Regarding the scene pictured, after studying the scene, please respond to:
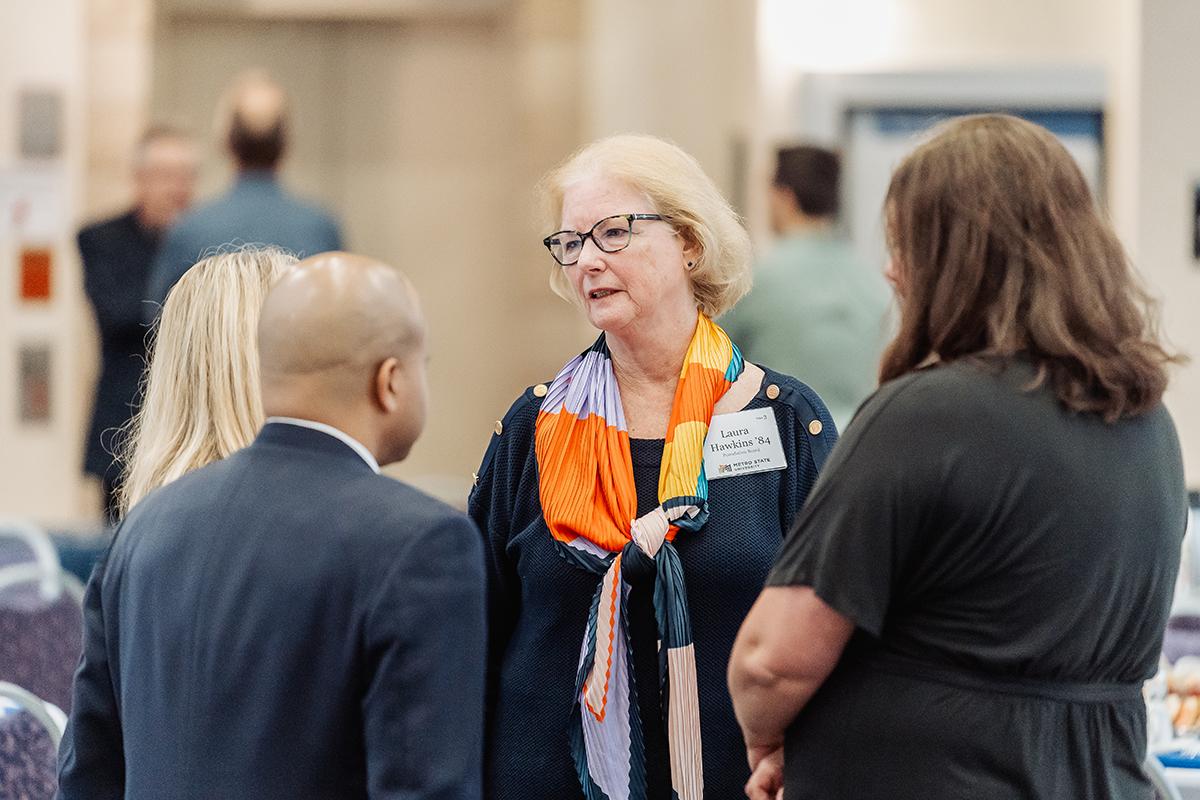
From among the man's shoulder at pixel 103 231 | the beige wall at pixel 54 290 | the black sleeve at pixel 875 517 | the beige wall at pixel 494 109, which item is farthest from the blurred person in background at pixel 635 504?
the beige wall at pixel 54 290

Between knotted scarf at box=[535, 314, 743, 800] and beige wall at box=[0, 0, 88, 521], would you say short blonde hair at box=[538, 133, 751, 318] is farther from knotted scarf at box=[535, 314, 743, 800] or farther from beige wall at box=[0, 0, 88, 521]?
beige wall at box=[0, 0, 88, 521]

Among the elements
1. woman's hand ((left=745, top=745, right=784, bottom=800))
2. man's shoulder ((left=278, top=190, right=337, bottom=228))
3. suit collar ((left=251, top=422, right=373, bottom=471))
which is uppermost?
man's shoulder ((left=278, top=190, right=337, bottom=228))

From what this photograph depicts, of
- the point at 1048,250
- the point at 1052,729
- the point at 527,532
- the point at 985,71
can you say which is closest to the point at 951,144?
the point at 1048,250

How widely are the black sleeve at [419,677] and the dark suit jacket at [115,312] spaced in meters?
3.81

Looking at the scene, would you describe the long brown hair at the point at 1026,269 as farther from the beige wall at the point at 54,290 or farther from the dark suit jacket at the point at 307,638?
the beige wall at the point at 54,290

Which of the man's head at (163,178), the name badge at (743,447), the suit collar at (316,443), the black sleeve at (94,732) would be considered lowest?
the black sleeve at (94,732)

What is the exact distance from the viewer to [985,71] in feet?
20.4

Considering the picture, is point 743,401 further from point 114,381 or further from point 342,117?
point 342,117

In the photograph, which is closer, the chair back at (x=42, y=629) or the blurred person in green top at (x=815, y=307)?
the chair back at (x=42, y=629)

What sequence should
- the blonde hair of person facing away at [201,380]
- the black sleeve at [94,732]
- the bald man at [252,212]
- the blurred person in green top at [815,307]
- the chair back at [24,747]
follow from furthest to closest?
the bald man at [252,212] → the blurred person in green top at [815,307] → the chair back at [24,747] → the blonde hair of person facing away at [201,380] → the black sleeve at [94,732]

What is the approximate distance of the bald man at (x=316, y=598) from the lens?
1630 millimetres

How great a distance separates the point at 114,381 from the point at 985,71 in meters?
3.55

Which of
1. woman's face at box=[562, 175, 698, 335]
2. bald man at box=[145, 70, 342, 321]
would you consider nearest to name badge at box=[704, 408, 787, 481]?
woman's face at box=[562, 175, 698, 335]

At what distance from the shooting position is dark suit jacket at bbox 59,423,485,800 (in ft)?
5.34
